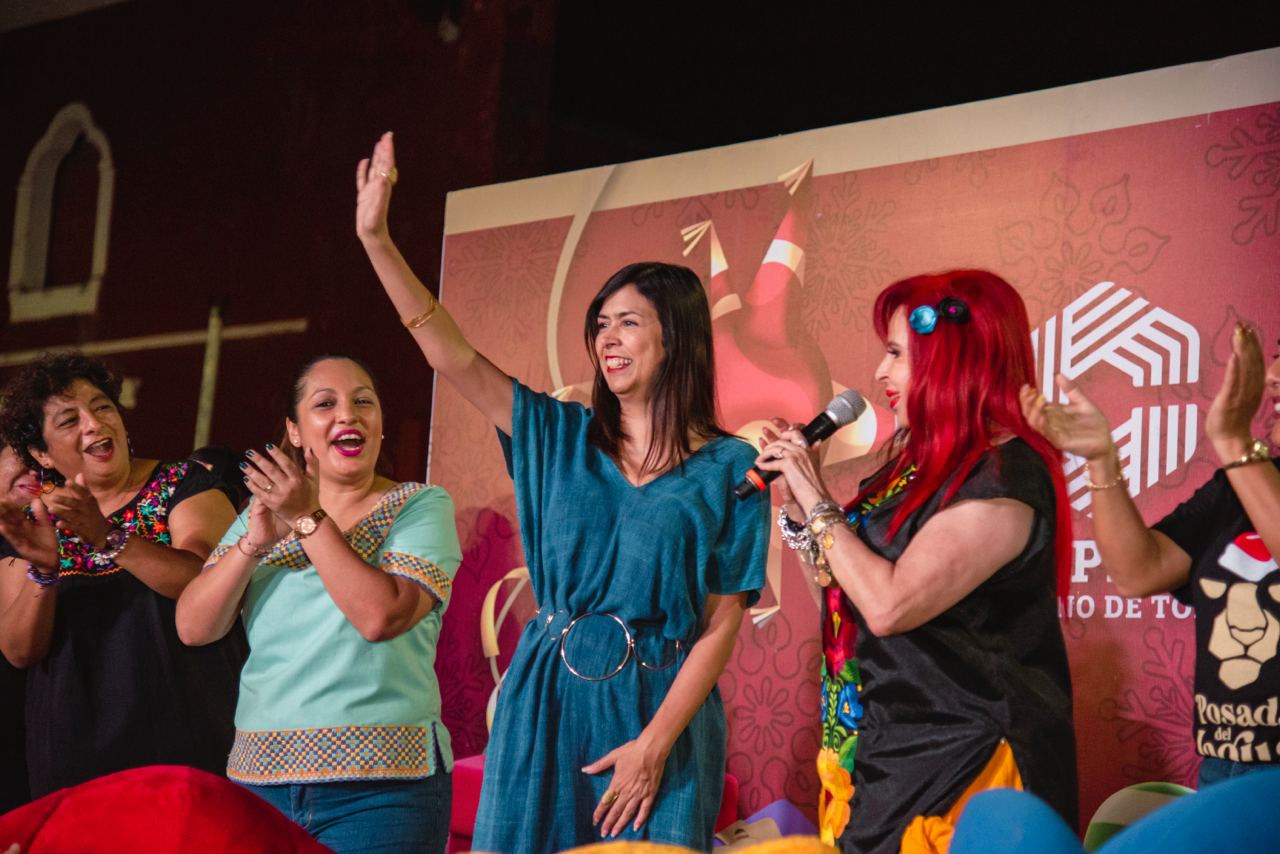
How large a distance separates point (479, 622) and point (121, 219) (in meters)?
2.79

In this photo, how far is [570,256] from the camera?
4012 millimetres

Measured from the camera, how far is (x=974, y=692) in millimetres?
1779

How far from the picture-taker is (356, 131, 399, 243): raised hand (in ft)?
7.29

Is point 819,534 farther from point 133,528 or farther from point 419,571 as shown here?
point 133,528

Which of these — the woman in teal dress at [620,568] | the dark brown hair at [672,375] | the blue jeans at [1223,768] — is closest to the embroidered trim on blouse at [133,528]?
the woman in teal dress at [620,568]

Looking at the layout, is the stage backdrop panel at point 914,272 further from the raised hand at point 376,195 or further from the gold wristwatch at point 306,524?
the raised hand at point 376,195

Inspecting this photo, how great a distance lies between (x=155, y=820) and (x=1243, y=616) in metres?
1.63

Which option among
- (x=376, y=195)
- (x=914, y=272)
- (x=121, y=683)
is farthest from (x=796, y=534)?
(x=121, y=683)

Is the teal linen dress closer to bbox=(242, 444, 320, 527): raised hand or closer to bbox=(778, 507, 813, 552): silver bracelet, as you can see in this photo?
bbox=(778, 507, 813, 552): silver bracelet

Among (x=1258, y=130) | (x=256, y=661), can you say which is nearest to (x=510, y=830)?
(x=256, y=661)

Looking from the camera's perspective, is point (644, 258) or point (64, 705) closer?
point (64, 705)

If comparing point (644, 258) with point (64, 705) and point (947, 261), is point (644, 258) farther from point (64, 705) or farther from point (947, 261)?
point (64, 705)

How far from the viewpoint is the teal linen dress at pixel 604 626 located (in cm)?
212

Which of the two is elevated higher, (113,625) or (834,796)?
(113,625)
